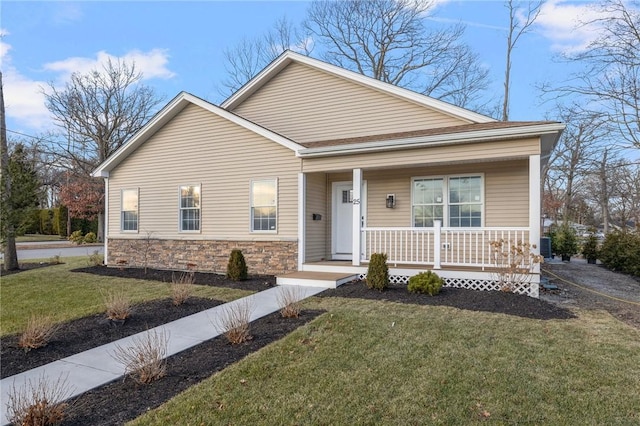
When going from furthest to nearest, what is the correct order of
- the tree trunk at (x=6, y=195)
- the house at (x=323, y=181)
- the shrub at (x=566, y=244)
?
the shrub at (x=566, y=244) < the tree trunk at (x=6, y=195) < the house at (x=323, y=181)

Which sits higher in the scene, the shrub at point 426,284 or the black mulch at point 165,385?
the shrub at point 426,284

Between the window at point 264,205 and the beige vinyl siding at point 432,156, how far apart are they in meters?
1.24

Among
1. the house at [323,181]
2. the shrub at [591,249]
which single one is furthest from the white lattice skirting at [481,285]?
the shrub at [591,249]

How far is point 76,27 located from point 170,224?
740cm

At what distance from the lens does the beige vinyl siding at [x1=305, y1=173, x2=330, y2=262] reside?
10.1 metres

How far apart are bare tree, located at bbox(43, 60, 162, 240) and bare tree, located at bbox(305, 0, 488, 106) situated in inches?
614

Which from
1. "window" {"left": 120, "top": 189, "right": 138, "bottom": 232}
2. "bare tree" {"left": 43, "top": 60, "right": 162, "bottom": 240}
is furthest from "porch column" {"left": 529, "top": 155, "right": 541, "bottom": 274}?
"bare tree" {"left": 43, "top": 60, "right": 162, "bottom": 240}

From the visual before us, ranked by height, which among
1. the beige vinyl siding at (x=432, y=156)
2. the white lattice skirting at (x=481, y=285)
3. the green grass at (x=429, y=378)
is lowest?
the green grass at (x=429, y=378)

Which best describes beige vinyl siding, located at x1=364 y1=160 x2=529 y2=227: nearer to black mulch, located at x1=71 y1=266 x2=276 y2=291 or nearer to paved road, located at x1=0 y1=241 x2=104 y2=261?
black mulch, located at x1=71 y1=266 x2=276 y2=291

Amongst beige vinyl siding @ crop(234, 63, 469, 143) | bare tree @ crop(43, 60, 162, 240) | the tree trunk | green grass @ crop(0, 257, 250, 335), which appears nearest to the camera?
green grass @ crop(0, 257, 250, 335)

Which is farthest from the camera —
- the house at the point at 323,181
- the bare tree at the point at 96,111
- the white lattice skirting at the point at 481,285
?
the bare tree at the point at 96,111

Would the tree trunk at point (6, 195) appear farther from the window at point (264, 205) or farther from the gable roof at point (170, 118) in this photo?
the window at point (264, 205)

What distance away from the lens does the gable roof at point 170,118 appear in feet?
33.5

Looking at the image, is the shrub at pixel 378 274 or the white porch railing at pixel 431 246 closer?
the shrub at pixel 378 274
